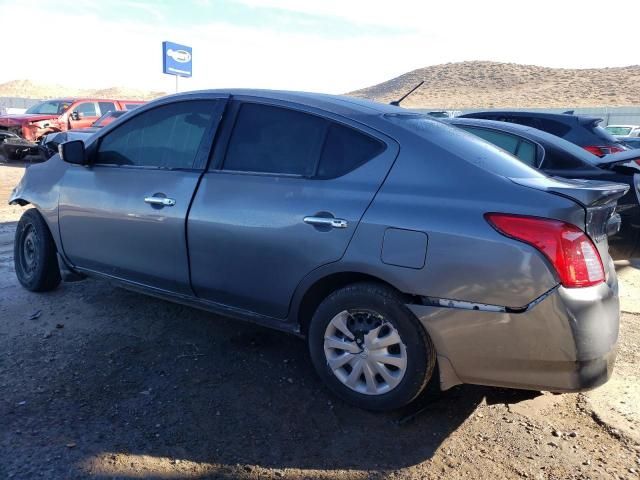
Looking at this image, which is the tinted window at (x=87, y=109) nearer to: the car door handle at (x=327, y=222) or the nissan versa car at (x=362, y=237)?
the nissan versa car at (x=362, y=237)

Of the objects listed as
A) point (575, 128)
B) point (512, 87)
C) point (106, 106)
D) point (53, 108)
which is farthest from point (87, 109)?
point (512, 87)

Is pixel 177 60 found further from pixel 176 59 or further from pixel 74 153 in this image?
pixel 74 153

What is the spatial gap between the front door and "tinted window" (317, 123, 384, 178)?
2.83 ft

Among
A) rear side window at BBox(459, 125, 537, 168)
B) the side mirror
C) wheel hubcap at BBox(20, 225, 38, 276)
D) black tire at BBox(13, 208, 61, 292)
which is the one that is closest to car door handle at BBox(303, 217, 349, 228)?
the side mirror

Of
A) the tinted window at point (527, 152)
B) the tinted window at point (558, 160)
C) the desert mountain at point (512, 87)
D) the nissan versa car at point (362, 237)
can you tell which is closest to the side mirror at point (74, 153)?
the nissan versa car at point (362, 237)

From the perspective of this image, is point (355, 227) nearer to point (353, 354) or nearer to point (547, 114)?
point (353, 354)

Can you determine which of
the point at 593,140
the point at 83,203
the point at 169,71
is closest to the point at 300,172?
the point at 83,203

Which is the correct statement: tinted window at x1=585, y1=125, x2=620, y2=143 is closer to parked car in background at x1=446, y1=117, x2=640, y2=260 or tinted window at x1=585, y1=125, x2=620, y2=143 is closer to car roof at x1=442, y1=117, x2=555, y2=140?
car roof at x1=442, y1=117, x2=555, y2=140

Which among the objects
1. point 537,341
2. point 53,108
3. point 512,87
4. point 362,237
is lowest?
point 53,108

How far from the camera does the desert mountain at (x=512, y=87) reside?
59.6m

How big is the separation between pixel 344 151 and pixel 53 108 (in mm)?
16353

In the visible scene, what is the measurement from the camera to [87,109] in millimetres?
17516

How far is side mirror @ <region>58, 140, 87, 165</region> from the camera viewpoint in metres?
4.21

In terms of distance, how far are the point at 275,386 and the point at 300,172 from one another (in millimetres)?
1257
